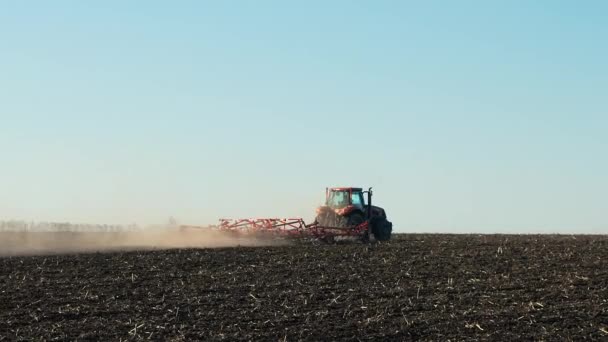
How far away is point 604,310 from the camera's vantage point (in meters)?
18.1

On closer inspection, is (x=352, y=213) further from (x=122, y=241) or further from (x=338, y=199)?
(x=122, y=241)

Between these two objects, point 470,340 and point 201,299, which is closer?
point 470,340

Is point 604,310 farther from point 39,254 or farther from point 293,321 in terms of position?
point 39,254

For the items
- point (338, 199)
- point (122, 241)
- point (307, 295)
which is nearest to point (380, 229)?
point (338, 199)

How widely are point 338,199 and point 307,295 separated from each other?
48.0 feet

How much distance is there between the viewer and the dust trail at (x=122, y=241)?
32125mm

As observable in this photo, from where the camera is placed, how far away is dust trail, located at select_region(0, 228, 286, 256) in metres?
32.1

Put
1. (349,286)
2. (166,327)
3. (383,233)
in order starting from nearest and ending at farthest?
1. (166,327)
2. (349,286)
3. (383,233)

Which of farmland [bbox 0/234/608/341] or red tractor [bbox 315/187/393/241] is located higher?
red tractor [bbox 315/187/393/241]

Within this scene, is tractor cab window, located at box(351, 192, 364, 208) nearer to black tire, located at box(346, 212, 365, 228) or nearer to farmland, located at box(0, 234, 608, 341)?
black tire, located at box(346, 212, 365, 228)

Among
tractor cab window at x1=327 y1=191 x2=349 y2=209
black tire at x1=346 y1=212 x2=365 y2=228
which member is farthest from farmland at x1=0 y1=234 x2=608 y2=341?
tractor cab window at x1=327 y1=191 x2=349 y2=209

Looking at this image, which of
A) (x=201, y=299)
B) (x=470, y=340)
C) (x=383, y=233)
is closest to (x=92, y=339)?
(x=201, y=299)

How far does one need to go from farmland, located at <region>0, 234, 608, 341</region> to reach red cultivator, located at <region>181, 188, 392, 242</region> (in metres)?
4.37

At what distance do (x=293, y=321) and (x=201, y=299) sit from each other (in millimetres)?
3103
